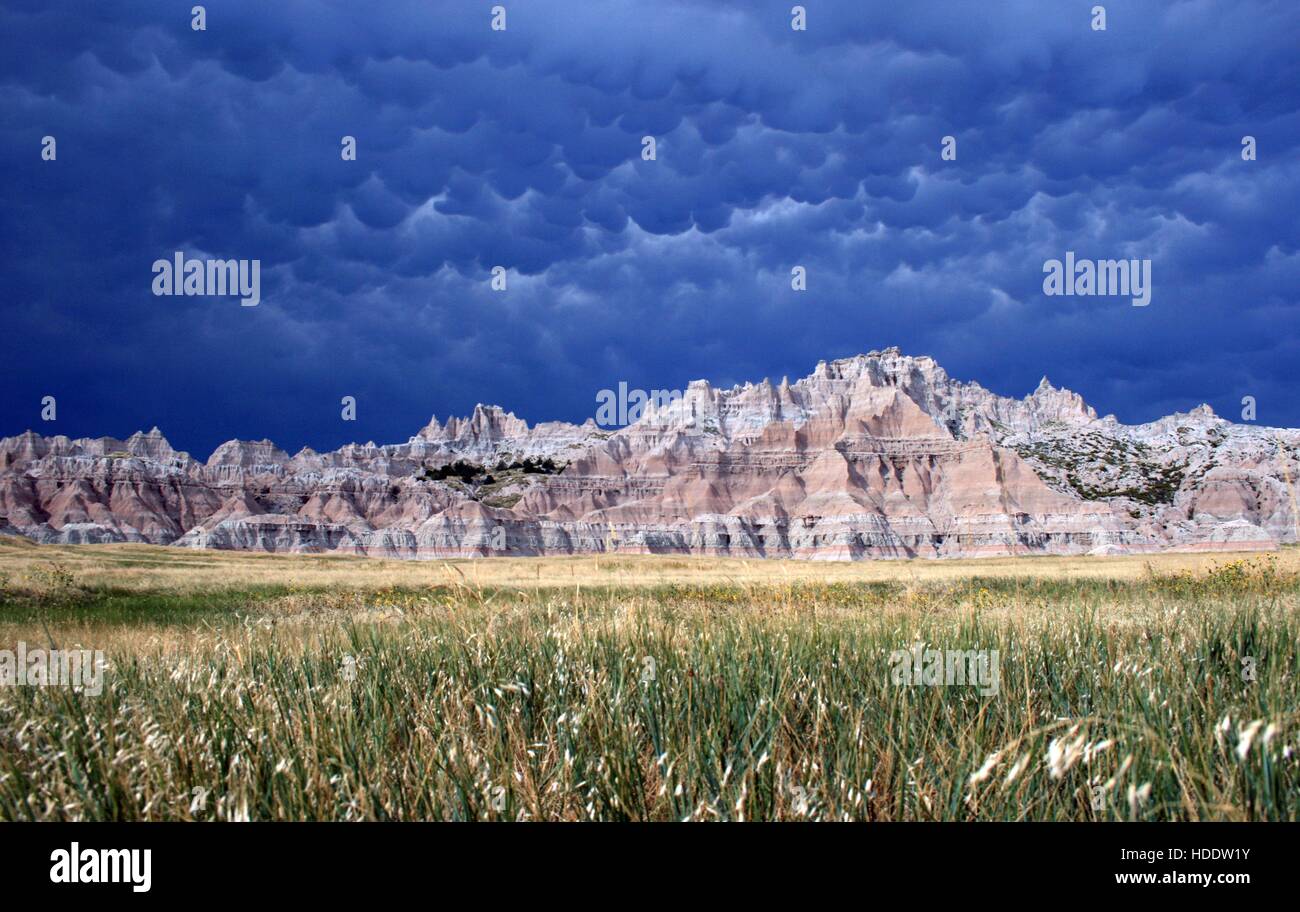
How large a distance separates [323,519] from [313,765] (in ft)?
694

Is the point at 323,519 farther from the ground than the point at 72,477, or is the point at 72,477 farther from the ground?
the point at 72,477

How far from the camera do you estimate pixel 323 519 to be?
19625cm
